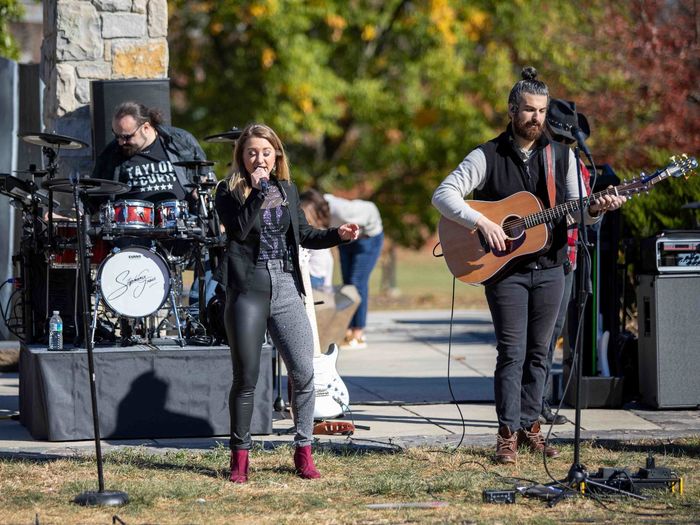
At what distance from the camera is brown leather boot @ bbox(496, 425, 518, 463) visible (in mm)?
6727

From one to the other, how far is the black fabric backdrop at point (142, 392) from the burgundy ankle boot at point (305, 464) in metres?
1.33

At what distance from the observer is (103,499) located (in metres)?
5.73

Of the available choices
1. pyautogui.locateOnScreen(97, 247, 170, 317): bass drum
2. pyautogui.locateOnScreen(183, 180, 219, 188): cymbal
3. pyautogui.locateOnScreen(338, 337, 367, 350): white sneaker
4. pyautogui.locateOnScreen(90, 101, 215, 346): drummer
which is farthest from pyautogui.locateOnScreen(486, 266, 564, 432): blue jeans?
pyautogui.locateOnScreen(338, 337, 367, 350): white sneaker

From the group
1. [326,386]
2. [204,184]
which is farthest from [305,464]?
[204,184]

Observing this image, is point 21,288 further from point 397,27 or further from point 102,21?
point 397,27

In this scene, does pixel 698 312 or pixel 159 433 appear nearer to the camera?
pixel 159 433

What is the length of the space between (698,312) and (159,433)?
386 centimetres

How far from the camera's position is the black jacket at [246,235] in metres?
6.28

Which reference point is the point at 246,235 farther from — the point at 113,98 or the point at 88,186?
the point at 113,98

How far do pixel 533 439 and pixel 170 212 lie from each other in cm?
289

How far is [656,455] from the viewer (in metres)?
7.01

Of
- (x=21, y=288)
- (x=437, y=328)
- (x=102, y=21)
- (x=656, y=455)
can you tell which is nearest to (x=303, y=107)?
(x=437, y=328)

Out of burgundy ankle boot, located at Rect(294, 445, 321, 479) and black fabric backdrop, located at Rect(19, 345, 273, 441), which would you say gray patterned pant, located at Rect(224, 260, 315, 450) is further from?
black fabric backdrop, located at Rect(19, 345, 273, 441)

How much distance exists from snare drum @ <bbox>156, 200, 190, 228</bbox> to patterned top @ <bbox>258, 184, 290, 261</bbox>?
5.67ft
